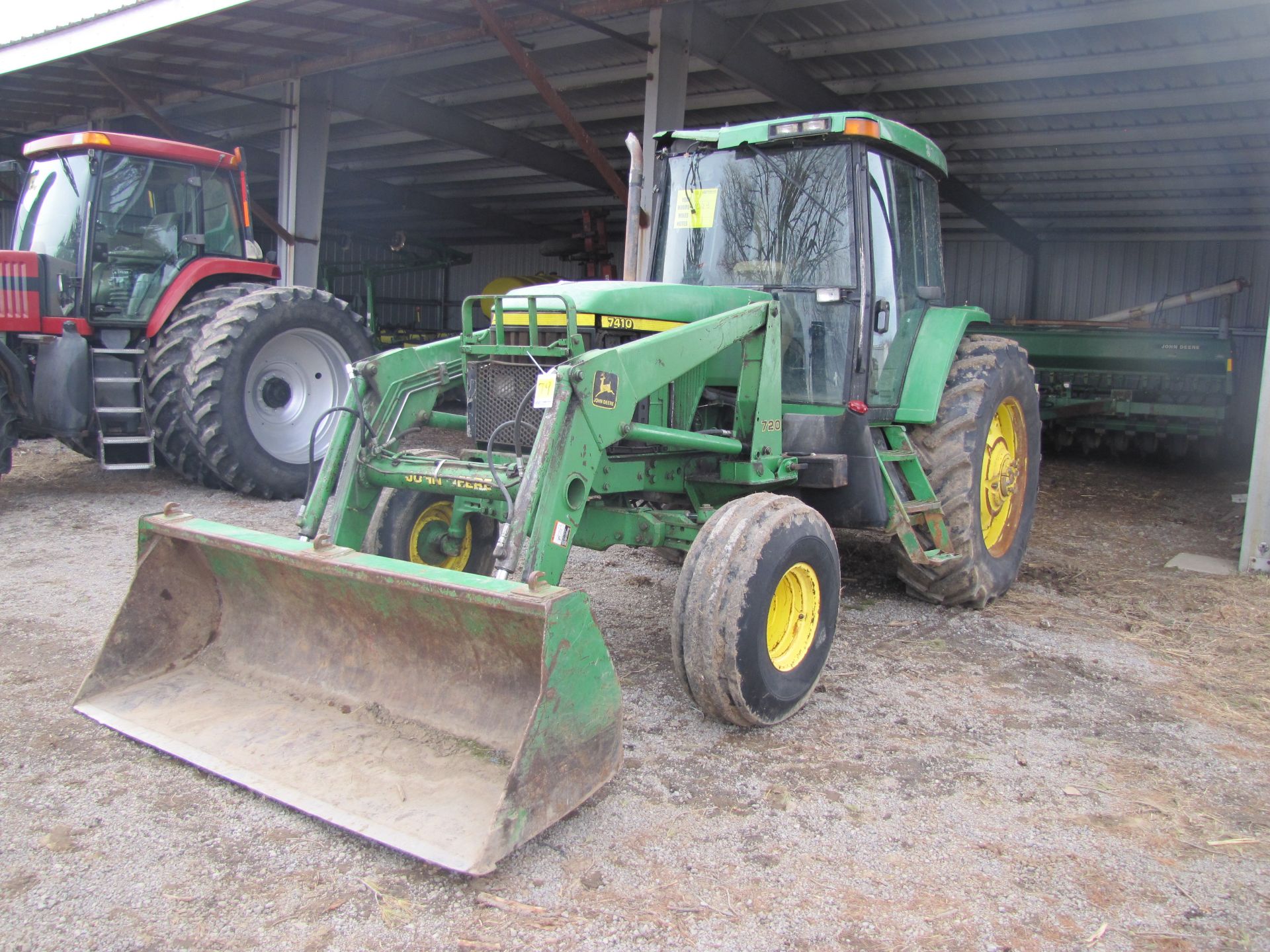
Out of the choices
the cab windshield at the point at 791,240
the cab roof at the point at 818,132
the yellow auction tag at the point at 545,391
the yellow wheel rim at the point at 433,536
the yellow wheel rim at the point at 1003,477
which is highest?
the cab roof at the point at 818,132

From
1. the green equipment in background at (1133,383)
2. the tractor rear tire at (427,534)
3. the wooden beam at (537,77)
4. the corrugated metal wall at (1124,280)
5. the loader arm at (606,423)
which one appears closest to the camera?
the loader arm at (606,423)

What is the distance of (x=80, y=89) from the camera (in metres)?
12.3

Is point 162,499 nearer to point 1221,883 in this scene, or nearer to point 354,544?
point 354,544

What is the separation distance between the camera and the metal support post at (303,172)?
10.7m

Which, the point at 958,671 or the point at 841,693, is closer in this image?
the point at 841,693

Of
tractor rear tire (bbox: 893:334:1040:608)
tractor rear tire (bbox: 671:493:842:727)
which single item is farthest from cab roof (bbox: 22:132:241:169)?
tractor rear tire (bbox: 671:493:842:727)

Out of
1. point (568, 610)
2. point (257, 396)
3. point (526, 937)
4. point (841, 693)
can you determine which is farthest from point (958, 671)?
point (257, 396)

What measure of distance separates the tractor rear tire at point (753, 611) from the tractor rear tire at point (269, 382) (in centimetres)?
422

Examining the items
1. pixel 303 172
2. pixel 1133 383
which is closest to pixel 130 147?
pixel 303 172

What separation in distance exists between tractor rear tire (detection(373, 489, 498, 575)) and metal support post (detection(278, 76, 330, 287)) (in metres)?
7.34

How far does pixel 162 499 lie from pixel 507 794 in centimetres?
589

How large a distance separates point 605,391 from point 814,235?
1728mm

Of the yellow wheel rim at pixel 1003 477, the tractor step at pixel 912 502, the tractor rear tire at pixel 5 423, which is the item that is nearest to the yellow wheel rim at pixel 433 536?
the tractor step at pixel 912 502

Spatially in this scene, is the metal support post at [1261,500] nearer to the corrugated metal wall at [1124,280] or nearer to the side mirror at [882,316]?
the side mirror at [882,316]
